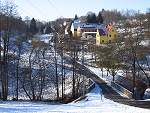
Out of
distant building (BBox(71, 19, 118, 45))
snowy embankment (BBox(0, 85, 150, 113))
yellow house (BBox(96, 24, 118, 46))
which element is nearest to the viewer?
snowy embankment (BBox(0, 85, 150, 113))

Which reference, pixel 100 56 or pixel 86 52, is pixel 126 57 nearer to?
pixel 100 56

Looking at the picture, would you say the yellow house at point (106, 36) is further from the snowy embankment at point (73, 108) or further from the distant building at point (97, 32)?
the snowy embankment at point (73, 108)

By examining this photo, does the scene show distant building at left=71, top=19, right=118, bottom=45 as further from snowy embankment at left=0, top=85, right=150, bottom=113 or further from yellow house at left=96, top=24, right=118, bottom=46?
snowy embankment at left=0, top=85, right=150, bottom=113

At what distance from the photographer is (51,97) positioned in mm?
54188

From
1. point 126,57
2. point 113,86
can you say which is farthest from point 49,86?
point 126,57

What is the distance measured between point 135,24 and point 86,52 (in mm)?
30789

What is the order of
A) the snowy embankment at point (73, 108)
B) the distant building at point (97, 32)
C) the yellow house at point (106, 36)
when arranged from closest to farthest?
the snowy embankment at point (73, 108) → the yellow house at point (106, 36) → the distant building at point (97, 32)

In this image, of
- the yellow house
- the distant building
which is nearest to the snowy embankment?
the distant building

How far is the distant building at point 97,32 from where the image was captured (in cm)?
10831

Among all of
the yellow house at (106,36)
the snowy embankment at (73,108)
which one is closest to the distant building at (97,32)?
the yellow house at (106,36)

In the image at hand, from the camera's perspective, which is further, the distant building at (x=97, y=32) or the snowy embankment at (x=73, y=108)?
the distant building at (x=97, y=32)

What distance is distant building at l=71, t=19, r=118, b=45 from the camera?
108 metres

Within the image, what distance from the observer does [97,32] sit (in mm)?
113312

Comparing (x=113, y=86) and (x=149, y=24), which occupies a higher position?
(x=149, y=24)
